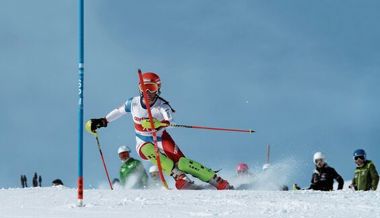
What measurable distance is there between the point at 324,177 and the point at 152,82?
376 cm

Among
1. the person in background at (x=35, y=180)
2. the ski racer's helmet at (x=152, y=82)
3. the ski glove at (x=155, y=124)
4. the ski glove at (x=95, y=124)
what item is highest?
the ski racer's helmet at (x=152, y=82)

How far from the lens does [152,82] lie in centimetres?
1040

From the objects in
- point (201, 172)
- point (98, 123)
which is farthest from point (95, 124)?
point (201, 172)

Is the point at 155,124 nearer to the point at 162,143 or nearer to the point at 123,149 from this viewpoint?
the point at 162,143

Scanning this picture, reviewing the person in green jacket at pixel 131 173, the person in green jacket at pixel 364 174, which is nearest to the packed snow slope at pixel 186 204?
the person in green jacket at pixel 364 174

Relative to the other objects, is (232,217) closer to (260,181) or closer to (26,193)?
(26,193)

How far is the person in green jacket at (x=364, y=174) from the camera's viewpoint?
1161cm

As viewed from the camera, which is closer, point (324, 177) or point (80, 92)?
point (80, 92)

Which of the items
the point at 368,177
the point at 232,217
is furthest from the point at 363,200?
the point at 368,177

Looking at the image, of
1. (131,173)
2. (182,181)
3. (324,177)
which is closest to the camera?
(182,181)

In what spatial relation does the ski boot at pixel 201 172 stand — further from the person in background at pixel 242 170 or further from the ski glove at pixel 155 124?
the person in background at pixel 242 170

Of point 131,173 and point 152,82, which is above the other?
point 152,82

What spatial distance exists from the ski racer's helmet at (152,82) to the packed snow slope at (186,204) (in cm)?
262

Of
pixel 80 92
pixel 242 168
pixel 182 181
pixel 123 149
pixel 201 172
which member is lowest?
pixel 182 181
